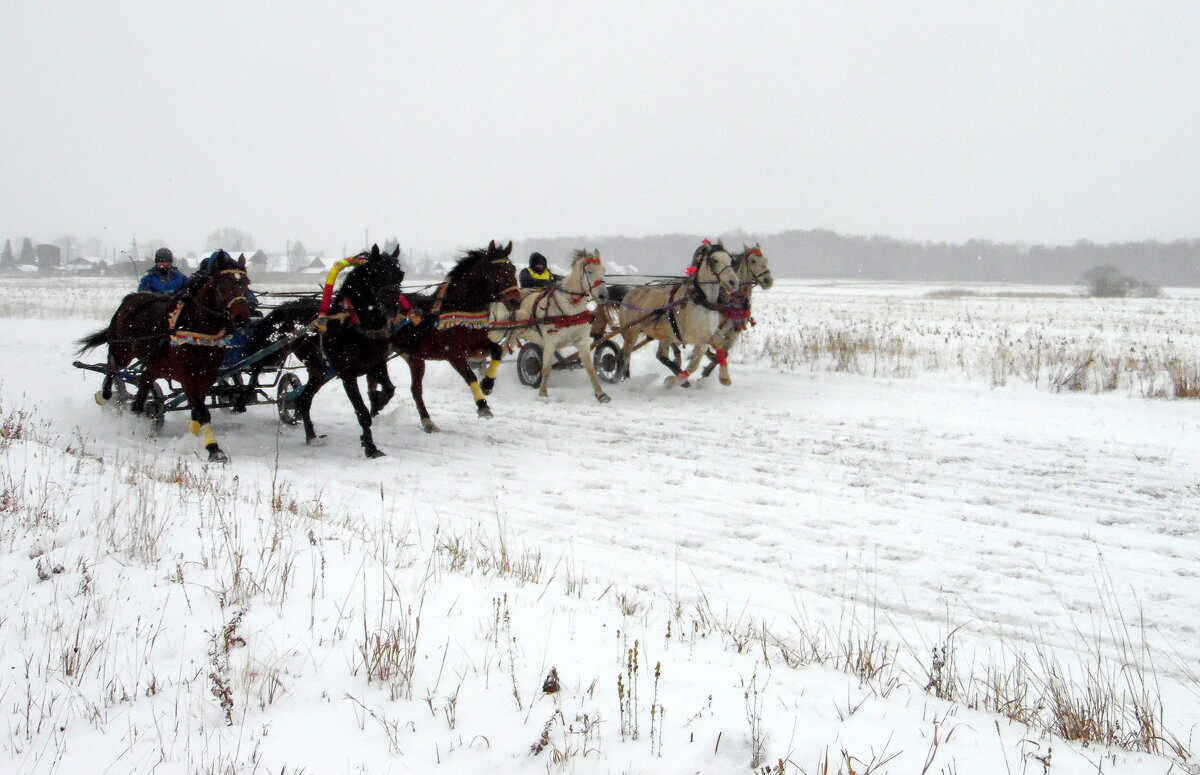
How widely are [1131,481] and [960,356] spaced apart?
7190mm

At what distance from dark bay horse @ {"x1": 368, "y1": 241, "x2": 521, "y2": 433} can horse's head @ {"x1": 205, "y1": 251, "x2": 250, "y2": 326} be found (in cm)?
221

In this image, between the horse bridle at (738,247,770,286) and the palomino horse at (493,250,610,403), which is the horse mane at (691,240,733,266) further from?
the palomino horse at (493,250,610,403)

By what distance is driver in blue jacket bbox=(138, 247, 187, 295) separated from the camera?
428 inches

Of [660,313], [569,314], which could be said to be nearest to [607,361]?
[660,313]

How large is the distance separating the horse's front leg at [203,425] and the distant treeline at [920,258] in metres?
111

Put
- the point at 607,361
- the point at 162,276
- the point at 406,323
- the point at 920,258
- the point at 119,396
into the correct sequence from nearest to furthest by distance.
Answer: the point at 406,323 → the point at 119,396 → the point at 162,276 → the point at 607,361 → the point at 920,258

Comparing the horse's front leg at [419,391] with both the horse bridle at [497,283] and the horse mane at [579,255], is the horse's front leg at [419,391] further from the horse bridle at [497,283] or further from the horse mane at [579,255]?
the horse mane at [579,255]

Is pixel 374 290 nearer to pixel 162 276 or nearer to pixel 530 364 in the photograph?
pixel 162 276

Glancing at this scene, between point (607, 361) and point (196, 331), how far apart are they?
24.4 feet

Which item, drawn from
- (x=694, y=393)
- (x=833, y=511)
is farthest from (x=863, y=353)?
(x=833, y=511)

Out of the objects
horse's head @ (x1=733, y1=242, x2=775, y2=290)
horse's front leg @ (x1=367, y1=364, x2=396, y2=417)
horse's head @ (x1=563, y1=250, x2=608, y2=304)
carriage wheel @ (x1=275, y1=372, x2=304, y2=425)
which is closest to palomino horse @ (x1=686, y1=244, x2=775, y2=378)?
horse's head @ (x1=733, y1=242, x2=775, y2=290)

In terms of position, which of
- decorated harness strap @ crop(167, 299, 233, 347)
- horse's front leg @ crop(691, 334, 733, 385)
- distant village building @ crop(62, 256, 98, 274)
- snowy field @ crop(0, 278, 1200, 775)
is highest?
distant village building @ crop(62, 256, 98, 274)

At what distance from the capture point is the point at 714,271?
12320 mm

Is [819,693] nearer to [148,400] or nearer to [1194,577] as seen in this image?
[1194,577]
